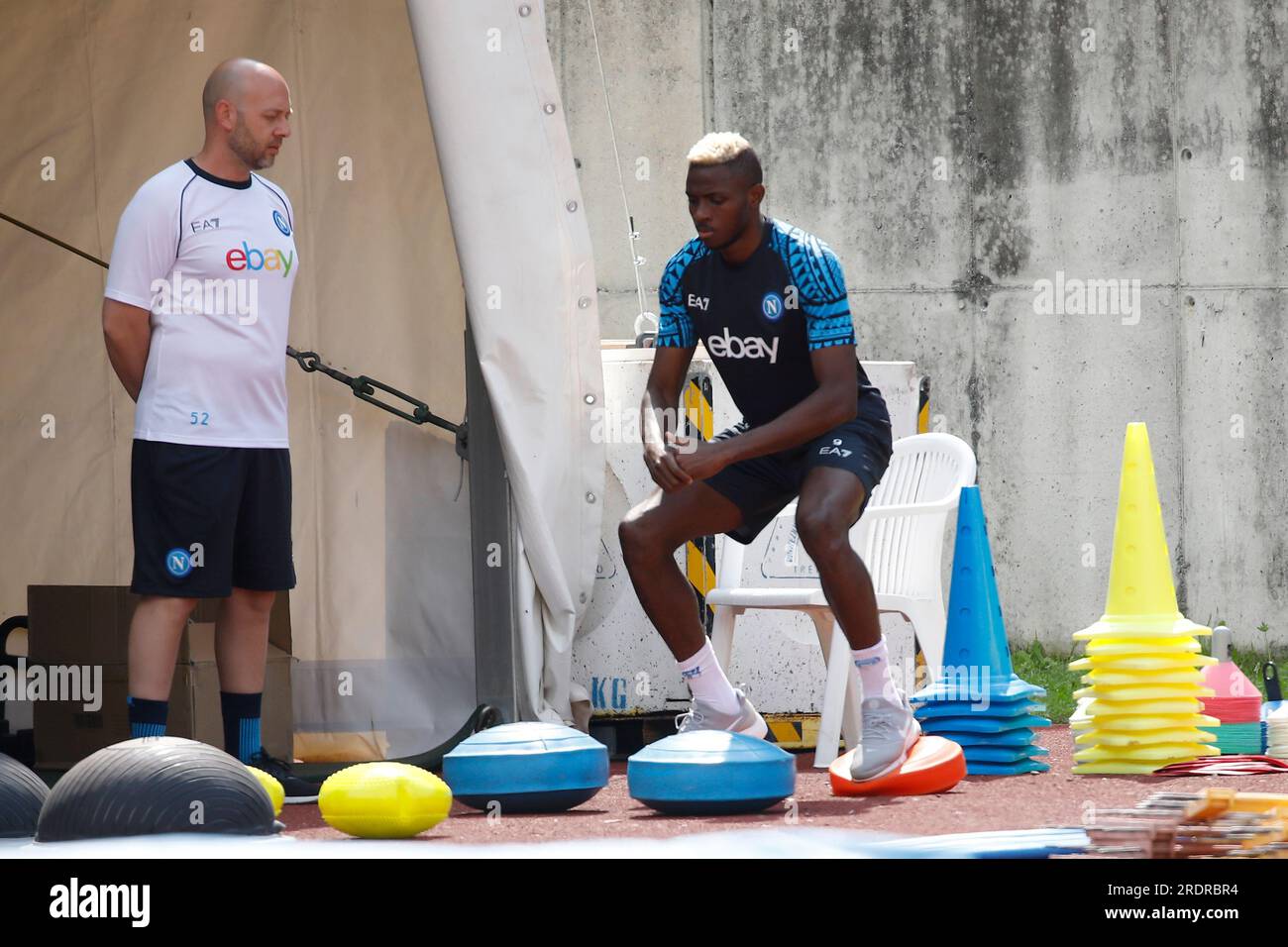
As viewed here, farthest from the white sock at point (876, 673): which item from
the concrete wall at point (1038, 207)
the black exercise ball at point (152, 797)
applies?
the concrete wall at point (1038, 207)

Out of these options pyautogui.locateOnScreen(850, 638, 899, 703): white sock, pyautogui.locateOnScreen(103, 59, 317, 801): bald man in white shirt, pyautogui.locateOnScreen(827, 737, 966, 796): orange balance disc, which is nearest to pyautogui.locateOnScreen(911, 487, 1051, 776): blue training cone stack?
pyautogui.locateOnScreen(827, 737, 966, 796): orange balance disc

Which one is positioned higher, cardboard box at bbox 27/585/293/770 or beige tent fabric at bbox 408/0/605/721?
beige tent fabric at bbox 408/0/605/721

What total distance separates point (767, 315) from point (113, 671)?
98.1 inches

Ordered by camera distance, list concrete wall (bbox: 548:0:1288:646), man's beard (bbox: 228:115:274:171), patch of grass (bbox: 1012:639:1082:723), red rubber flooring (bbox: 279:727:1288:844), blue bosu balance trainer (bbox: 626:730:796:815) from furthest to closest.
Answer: concrete wall (bbox: 548:0:1288:646) < patch of grass (bbox: 1012:639:1082:723) < man's beard (bbox: 228:115:274:171) < blue bosu balance trainer (bbox: 626:730:796:815) < red rubber flooring (bbox: 279:727:1288:844)

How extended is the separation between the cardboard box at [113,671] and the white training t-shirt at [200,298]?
116cm

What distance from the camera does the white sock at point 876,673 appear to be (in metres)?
4.48

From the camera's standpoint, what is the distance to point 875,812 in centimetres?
399

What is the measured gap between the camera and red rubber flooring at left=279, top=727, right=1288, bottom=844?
12.0 ft

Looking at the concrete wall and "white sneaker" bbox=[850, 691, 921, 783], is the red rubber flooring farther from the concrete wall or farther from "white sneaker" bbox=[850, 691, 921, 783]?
the concrete wall

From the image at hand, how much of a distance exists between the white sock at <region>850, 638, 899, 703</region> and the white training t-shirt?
1.71 meters

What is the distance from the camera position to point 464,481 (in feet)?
19.9

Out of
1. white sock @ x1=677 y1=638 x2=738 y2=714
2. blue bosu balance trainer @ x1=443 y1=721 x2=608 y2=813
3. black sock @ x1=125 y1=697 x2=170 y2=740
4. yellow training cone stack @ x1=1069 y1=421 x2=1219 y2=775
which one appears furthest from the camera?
yellow training cone stack @ x1=1069 y1=421 x2=1219 y2=775

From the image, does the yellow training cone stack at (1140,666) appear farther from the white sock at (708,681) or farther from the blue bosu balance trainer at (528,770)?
the blue bosu balance trainer at (528,770)

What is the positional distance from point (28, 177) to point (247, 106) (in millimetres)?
1878
